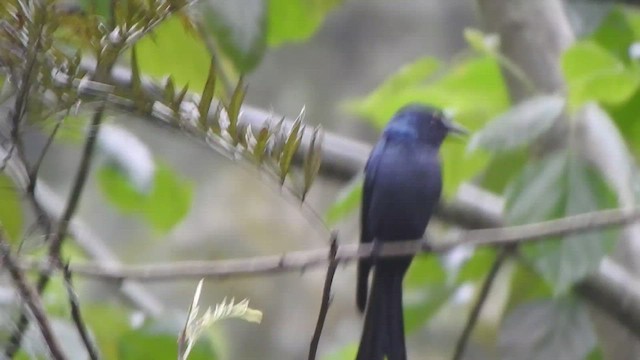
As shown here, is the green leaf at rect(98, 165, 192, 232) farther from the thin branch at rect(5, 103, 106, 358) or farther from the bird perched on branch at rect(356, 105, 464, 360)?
the thin branch at rect(5, 103, 106, 358)

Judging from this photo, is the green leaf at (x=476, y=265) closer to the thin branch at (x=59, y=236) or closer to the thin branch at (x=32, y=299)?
the thin branch at (x=59, y=236)

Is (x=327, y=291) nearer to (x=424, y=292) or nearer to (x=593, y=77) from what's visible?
(x=593, y=77)

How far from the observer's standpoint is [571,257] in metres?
1.17

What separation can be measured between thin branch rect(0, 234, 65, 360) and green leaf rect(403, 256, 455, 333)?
88cm

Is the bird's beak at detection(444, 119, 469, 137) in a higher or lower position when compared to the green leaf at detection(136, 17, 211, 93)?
lower

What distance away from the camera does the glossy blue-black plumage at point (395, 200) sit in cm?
109

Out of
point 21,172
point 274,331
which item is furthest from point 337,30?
point 21,172

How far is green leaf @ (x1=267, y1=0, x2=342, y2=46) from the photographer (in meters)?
1.14

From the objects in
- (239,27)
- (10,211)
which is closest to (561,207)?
(239,27)

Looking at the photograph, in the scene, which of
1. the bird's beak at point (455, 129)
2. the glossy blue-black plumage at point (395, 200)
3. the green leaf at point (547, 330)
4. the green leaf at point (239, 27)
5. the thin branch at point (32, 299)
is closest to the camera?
the thin branch at point (32, 299)

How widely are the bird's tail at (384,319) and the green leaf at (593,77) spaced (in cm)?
28

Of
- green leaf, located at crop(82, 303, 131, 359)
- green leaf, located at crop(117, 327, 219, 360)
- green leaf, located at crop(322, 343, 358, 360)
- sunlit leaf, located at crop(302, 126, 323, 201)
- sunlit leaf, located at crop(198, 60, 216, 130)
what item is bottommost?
green leaf, located at crop(322, 343, 358, 360)

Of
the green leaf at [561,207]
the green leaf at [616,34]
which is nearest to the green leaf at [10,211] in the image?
the green leaf at [561,207]

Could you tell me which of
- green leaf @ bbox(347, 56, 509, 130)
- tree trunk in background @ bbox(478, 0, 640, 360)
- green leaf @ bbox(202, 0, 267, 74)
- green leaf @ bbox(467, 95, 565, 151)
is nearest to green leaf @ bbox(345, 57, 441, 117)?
green leaf @ bbox(347, 56, 509, 130)
